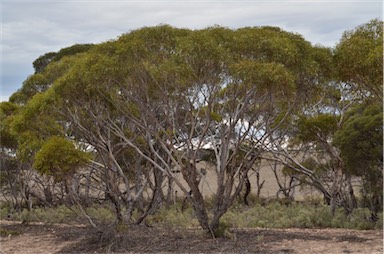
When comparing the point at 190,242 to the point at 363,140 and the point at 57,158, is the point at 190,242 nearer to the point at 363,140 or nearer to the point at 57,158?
the point at 57,158

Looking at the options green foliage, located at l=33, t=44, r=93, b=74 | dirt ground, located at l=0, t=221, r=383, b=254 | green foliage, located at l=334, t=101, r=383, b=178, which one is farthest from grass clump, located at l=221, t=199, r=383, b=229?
green foliage, located at l=33, t=44, r=93, b=74

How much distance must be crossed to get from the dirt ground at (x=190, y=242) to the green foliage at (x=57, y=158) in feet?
5.70

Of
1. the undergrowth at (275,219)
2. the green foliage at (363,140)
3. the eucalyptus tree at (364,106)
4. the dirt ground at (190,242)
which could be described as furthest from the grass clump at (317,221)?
the dirt ground at (190,242)

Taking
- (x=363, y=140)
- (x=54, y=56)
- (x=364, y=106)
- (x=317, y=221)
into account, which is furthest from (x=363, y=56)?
(x=54, y=56)

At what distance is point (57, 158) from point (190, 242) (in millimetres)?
3527

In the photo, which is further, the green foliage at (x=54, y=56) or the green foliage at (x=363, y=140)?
the green foliage at (x=54, y=56)

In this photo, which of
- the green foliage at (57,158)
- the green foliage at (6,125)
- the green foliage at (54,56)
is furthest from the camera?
the green foliage at (54,56)

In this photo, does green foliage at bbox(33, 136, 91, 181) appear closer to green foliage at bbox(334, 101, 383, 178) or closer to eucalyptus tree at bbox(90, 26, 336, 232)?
eucalyptus tree at bbox(90, 26, 336, 232)

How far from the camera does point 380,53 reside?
12.4 meters

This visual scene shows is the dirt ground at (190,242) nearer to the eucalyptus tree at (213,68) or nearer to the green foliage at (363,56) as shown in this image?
the eucalyptus tree at (213,68)

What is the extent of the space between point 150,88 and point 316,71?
359 centimetres

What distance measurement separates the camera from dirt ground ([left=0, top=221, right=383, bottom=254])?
12.4 meters

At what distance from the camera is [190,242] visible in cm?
1342

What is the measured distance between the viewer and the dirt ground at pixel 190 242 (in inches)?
489
